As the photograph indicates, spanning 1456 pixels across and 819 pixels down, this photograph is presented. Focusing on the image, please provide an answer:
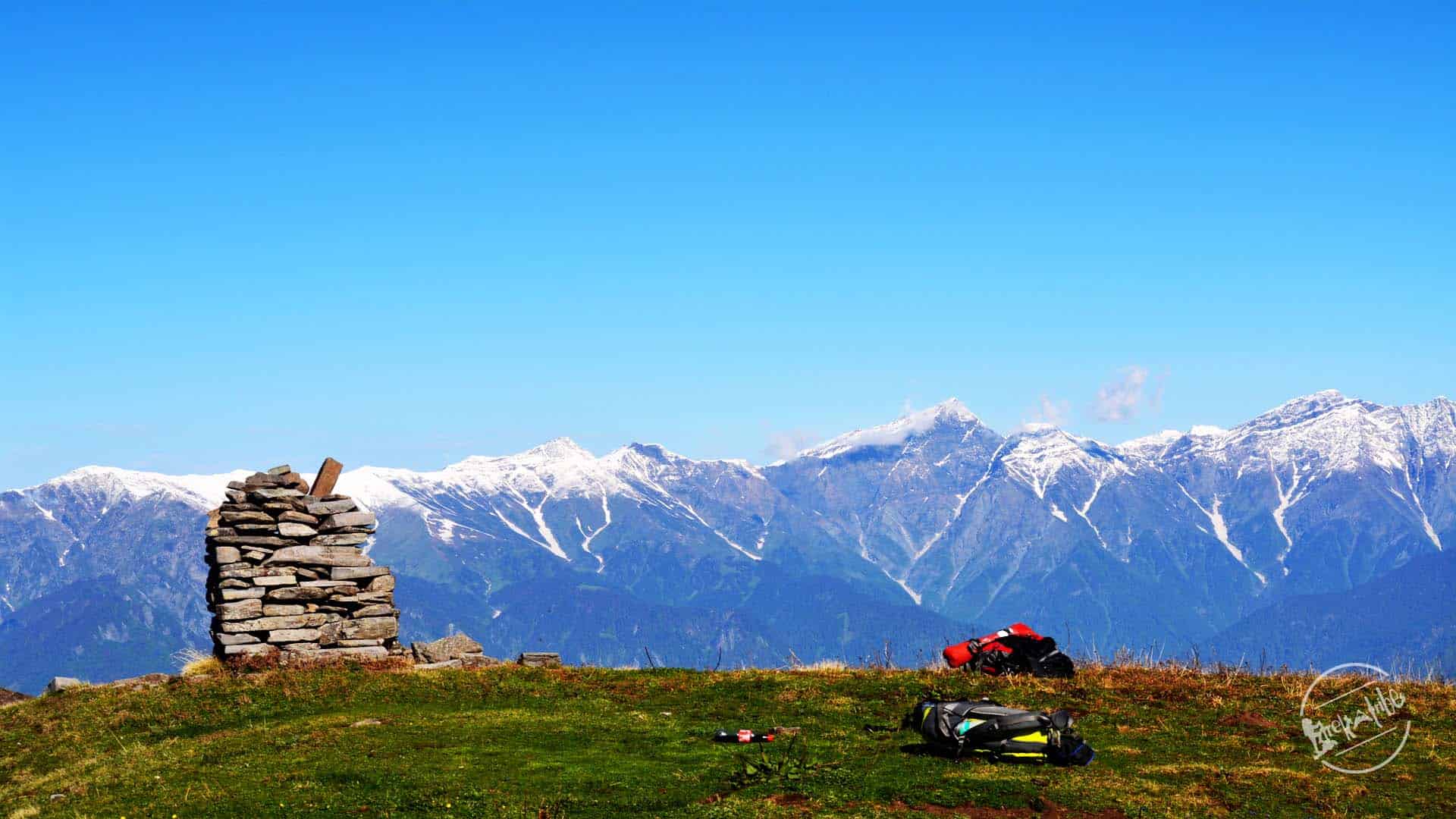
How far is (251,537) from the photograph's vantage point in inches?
1375

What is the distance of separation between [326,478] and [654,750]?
1891cm

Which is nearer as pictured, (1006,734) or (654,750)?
(1006,734)

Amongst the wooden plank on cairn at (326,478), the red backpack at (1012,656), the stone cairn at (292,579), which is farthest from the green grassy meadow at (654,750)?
the wooden plank on cairn at (326,478)

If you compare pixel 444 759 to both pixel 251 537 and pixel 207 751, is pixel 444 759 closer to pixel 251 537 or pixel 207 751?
pixel 207 751

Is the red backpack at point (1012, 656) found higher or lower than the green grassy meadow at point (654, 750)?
higher

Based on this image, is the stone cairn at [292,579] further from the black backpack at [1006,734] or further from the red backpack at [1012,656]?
the black backpack at [1006,734]

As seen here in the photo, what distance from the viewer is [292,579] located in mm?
34906

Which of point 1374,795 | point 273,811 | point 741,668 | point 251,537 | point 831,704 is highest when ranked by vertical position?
point 251,537

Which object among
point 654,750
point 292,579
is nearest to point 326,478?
point 292,579

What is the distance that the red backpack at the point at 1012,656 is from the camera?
92.3ft

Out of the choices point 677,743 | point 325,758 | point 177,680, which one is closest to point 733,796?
point 677,743

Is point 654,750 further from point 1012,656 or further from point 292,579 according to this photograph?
point 292,579

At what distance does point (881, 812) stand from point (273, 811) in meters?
8.86

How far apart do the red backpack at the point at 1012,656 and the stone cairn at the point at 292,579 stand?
51.1 feet
